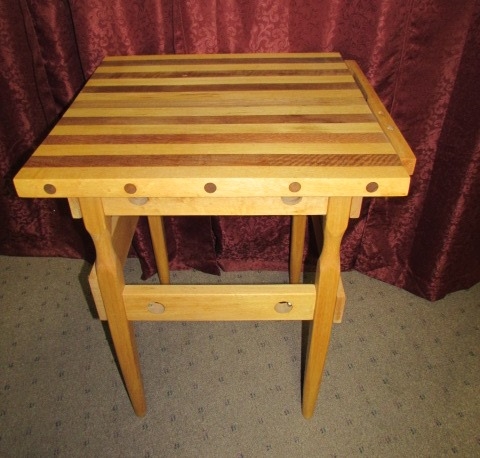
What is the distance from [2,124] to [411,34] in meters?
1.15

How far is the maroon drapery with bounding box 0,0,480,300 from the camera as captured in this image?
1.10 metres

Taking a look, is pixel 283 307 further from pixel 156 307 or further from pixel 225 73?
pixel 225 73

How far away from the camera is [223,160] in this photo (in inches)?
29.1

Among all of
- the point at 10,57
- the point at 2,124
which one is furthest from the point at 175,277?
the point at 10,57

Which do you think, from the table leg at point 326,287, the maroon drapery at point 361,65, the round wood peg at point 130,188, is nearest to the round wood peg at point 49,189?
the round wood peg at point 130,188

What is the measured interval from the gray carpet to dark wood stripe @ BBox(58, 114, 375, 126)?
0.71 m

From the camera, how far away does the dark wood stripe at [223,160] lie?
0.73m

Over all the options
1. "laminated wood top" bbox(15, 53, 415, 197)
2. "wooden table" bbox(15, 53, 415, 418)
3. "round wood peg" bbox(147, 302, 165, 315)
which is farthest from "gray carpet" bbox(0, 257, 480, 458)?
"laminated wood top" bbox(15, 53, 415, 197)

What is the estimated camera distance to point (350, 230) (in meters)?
1.43

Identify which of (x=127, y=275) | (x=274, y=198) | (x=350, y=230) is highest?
(x=274, y=198)

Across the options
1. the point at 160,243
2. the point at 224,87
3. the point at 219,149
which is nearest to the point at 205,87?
the point at 224,87

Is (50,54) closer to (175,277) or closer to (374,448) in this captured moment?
(175,277)

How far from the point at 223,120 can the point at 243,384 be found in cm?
72

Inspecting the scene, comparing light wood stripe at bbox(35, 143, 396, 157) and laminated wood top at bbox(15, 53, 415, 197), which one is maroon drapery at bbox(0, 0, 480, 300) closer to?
laminated wood top at bbox(15, 53, 415, 197)
